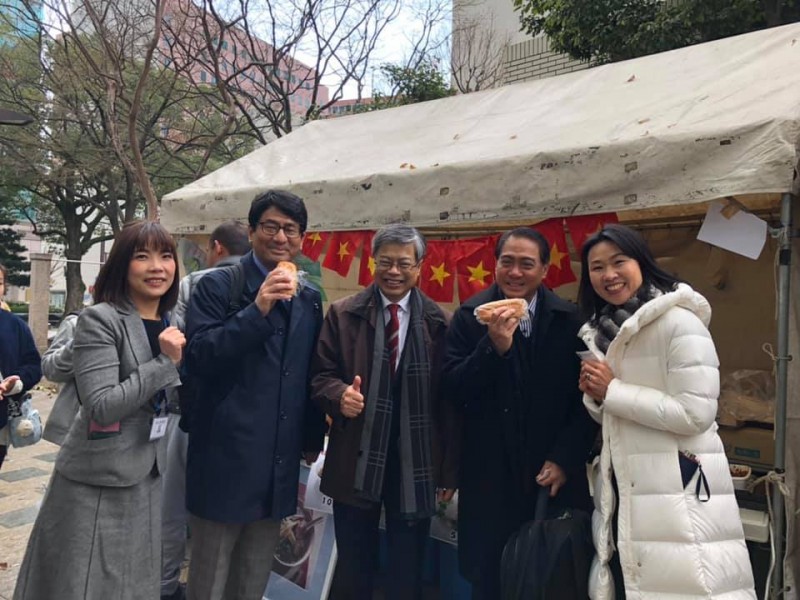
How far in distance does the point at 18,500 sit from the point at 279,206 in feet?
14.2

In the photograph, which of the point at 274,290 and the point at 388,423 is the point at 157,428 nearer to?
the point at 274,290

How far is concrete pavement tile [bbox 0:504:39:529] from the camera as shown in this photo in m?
4.54

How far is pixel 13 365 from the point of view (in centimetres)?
363

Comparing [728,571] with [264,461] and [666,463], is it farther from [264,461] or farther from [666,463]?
[264,461]

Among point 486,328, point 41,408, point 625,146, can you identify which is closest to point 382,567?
point 486,328

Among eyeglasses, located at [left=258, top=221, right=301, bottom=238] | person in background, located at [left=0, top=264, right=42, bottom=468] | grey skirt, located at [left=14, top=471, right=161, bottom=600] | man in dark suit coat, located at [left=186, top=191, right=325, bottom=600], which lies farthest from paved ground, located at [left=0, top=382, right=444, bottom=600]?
eyeglasses, located at [left=258, top=221, right=301, bottom=238]

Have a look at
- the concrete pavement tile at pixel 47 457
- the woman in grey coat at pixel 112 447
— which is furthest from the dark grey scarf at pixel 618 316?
the concrete pavement tile at pixel 47 457

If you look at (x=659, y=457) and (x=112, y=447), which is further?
(x=112, y=447)

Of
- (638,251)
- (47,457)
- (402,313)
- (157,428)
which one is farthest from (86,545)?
(47,457)

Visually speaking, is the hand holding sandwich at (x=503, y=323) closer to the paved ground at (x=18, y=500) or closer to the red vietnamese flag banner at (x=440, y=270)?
the red vietnamese flag banner at (x=440, y=270)

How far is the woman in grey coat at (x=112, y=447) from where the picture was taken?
7.01 feet

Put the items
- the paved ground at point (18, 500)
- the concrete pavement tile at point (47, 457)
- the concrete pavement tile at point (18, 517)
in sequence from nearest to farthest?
the paved ground at point (18, 500) < the concrete pavement tile at point (18, 517) < the concrete pavement tile at point (47, 457)

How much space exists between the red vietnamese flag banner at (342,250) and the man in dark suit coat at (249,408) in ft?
6.01

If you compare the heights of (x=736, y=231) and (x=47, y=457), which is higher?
(x=736, y=231)
